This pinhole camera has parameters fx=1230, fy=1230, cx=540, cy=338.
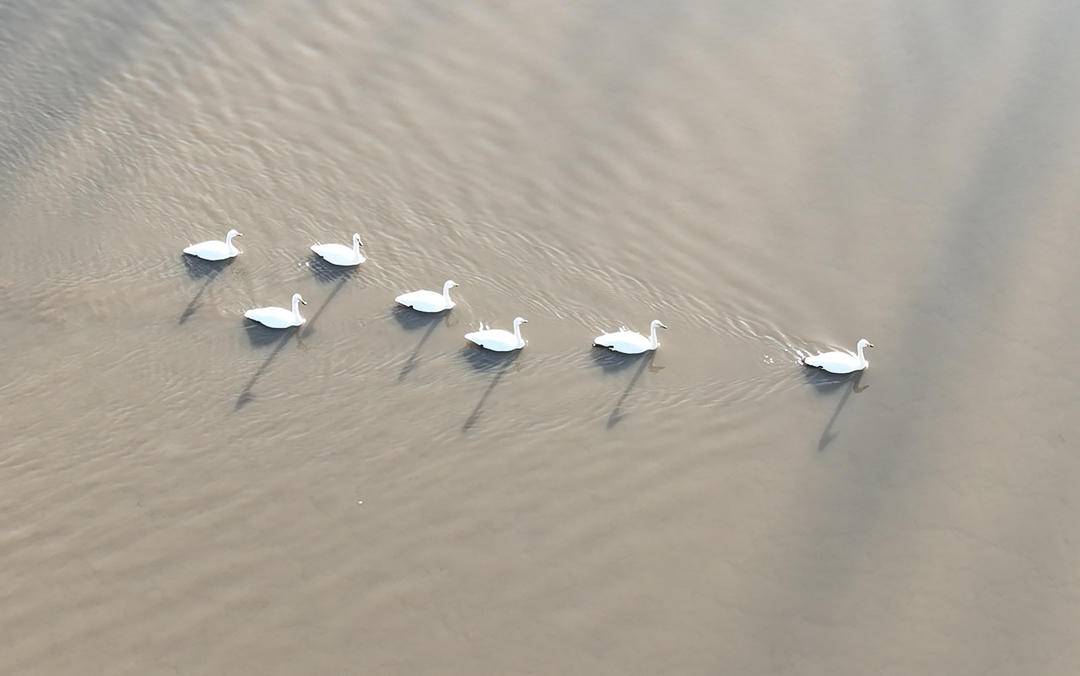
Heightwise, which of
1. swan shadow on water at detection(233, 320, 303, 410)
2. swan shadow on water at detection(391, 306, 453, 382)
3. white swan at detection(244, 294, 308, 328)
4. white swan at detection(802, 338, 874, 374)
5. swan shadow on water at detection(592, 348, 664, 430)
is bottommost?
swan shadow on water at detection(233, 320, 303, 410)

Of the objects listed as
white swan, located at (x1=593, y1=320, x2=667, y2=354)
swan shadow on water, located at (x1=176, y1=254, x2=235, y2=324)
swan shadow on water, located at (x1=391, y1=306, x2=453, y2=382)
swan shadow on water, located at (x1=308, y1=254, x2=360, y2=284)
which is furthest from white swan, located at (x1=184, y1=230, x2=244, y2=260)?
white swan, located at (x1=593, y1=320, x2=667, y2=354)

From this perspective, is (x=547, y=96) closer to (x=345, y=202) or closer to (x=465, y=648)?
(x=345, y=202)

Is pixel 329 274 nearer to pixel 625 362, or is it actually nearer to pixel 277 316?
pixel 277 316

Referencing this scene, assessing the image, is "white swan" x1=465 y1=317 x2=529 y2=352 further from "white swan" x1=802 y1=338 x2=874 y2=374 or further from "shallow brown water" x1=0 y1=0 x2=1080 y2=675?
"white swan" x1=802 y1=338 x2=874 y2=374

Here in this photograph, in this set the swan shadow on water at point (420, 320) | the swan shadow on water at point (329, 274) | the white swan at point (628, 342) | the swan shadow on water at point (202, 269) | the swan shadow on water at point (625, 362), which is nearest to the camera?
the swan shadow on water at point (625, 362)

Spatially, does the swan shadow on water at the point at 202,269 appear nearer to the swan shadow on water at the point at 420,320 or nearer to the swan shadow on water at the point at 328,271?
the swan shadow on water at the point at 328,271

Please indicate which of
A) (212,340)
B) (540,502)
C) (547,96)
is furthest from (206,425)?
(547,96)

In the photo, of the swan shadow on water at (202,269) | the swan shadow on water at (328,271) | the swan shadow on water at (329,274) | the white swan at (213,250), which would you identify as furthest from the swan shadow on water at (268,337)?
the white swan at (213,250)
